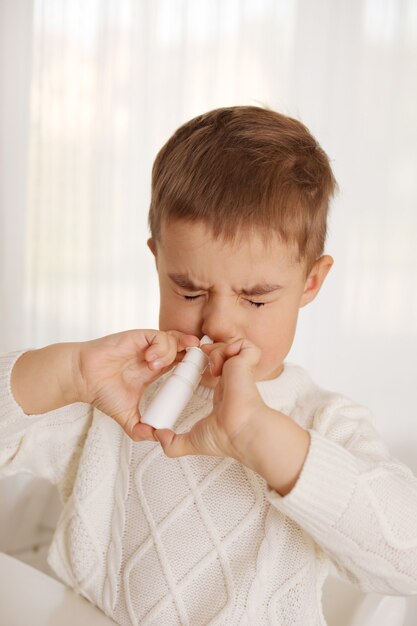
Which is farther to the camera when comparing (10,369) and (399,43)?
(399,43)

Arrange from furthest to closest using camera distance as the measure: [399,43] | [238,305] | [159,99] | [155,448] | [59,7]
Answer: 1. [59,7]
2. [159,99]
3. [399,43]
4. [155,448]
5. [238,305]

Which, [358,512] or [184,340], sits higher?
[184,340]

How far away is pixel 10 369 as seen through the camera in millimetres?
1051

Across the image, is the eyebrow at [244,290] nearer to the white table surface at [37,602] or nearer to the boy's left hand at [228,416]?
the boy's left hand at [228,416]

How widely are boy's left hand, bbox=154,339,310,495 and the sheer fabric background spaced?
1.34m

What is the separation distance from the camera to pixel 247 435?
0.88 metres

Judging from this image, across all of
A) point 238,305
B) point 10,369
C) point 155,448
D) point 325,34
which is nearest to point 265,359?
point 238,305

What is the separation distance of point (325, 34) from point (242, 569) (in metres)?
1.65

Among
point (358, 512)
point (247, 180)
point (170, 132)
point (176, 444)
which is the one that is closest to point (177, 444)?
point (176, 444)

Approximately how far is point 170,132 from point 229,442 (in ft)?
→ 5.74

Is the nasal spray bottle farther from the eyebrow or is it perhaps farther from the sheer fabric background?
the sheer fabric background

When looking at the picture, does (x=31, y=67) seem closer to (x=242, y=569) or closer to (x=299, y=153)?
(x=299, y=153)

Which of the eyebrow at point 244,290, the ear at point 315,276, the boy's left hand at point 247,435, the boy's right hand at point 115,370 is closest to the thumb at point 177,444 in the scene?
the boy's left hand at point 247,435

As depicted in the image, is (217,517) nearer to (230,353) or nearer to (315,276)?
(230,353)
